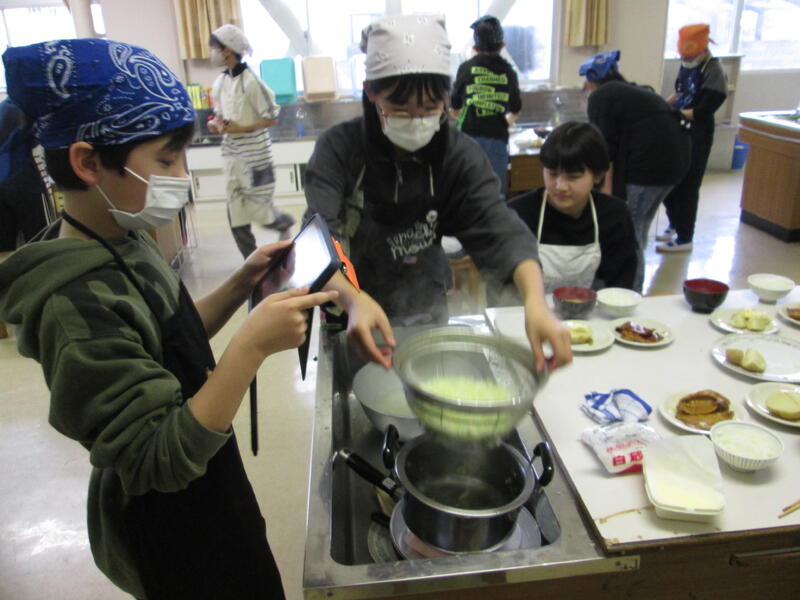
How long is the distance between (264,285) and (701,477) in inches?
32.4

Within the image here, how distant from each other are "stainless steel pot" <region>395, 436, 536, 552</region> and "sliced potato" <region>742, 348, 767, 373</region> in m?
0.69

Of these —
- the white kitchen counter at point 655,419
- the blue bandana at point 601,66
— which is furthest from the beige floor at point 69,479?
the blue bandana at point 601,66

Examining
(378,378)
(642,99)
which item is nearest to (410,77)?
(378,378)

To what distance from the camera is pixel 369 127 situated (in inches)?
55.2

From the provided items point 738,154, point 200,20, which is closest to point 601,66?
point 200,20

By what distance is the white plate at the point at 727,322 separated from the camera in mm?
1521

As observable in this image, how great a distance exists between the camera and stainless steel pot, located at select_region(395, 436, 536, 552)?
0.88 meters

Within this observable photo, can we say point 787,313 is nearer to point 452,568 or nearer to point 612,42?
point 452,568

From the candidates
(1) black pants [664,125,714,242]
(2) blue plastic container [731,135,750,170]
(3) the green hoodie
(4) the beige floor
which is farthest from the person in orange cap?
(3) the green hoodie

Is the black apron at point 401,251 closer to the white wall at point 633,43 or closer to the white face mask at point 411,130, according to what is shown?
the white face mask at point 411,130

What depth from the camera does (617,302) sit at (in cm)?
168

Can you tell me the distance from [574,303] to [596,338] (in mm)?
178

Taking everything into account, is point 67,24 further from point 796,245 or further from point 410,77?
point 796,245

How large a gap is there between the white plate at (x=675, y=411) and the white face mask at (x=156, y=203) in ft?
3.21
